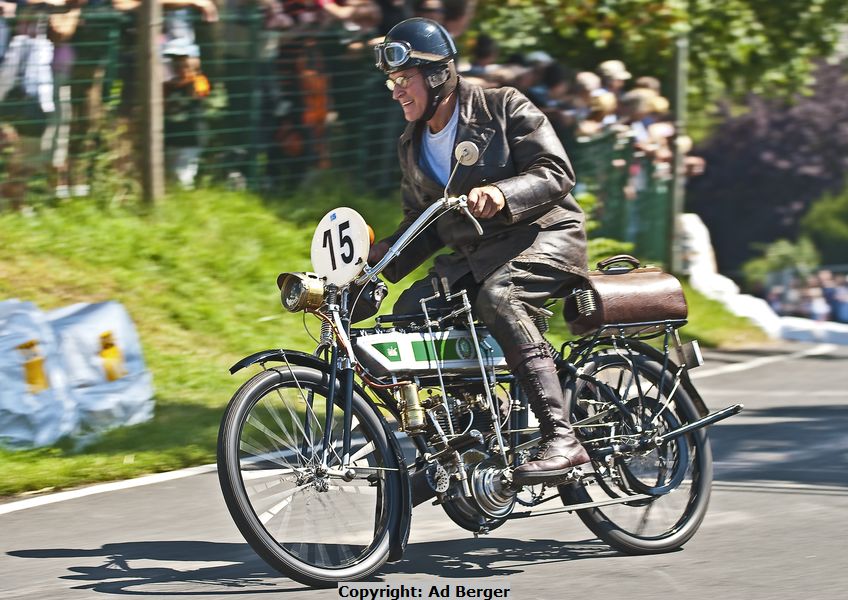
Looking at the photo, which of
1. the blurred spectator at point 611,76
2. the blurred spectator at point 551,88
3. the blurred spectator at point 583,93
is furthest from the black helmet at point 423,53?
the blurred spectator at point 611,76

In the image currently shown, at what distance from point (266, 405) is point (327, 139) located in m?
7.17

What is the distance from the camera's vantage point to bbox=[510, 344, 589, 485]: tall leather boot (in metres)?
5.27

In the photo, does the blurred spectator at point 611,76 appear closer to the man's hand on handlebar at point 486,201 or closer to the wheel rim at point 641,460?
the wheel rim at point 641,460

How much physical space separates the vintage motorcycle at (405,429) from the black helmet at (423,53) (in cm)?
39

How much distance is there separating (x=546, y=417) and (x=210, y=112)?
21.1 feet

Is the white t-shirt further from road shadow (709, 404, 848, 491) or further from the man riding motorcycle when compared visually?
road shadow (709, 404, 848, 491)

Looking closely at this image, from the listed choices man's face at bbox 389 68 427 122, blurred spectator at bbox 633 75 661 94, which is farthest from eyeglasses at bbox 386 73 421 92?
blurred spectator at bbox 633 75 661 94

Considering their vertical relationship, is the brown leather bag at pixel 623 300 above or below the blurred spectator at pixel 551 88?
above

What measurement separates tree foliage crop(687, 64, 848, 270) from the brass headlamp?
25224 millimetres

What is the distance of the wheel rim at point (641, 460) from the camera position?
5.71 m

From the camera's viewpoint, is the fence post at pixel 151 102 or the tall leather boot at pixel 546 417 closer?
the tall leather boot at pixel 546 417

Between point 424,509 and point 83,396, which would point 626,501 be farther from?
point 83,396

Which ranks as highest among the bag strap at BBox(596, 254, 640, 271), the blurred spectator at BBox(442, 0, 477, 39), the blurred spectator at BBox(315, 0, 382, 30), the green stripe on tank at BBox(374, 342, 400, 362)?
the green stripe on tank at BBox(374, 342, 400, 362)

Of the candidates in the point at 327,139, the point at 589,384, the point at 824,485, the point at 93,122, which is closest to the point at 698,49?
the point at 327,139
